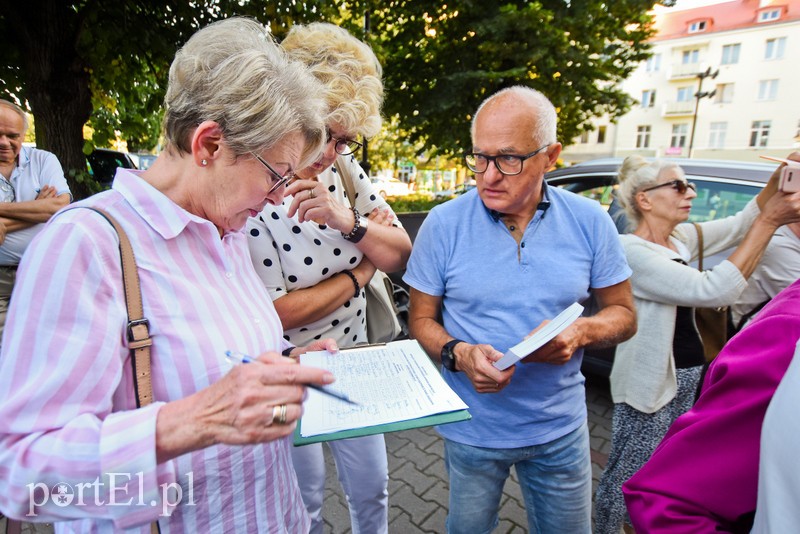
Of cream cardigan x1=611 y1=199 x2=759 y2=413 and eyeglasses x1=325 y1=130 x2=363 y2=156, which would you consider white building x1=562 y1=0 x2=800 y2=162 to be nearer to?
cream cardigan x1=611 y1=199 x2=759 y2=413

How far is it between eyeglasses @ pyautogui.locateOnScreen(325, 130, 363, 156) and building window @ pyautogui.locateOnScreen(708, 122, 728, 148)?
41.5 meters

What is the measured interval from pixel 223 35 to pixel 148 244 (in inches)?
21.6

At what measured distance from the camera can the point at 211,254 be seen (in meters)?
1.15

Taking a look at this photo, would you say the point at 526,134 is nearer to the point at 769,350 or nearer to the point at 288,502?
the point at 769,350

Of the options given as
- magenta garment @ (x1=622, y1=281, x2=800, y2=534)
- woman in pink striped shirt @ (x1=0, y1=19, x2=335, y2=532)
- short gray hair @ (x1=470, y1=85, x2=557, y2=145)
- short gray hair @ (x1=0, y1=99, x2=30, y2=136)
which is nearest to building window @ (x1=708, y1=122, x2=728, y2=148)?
short gray hair @ (x1=470, y1=85, x2=557, y2=145)

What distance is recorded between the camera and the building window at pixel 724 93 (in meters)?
33.6

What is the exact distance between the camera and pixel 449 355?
5.27 feet

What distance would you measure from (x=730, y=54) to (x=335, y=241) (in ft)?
148

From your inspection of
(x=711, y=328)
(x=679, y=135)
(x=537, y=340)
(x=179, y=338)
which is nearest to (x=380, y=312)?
(x=537, y=340)

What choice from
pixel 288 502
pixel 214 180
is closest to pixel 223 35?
pixel 214 180

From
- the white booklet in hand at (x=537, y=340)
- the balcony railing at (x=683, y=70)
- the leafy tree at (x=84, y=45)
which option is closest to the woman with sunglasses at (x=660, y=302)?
the white booklet in hand at (x=537, y=340)

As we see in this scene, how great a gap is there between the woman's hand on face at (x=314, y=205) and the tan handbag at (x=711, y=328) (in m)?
2.01

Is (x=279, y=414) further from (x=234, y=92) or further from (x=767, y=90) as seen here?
(x=767, y=90)

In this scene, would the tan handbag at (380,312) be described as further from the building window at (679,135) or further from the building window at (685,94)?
the building window at (685,94)
